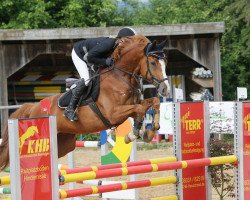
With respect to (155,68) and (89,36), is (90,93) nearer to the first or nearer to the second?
(155,68)

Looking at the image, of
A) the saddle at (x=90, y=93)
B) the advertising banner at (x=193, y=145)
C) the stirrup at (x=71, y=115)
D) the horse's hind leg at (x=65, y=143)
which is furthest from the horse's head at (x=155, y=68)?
the horse's hind leg at (x=65, y=143)

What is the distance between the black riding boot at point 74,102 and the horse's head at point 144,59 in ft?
1.42

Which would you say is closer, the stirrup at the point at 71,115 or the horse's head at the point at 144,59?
the horse's head at the point at 144,59

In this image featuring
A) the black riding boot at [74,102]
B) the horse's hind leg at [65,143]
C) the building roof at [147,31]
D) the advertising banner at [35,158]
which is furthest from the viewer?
the building roof at [147,31]

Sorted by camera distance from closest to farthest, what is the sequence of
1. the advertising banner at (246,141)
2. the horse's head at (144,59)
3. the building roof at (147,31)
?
the advertising banner at (246,141), the horse's head at (144,59), the building roof at (147,31)

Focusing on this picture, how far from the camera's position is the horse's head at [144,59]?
285 inches

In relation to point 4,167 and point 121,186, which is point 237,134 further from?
point 4,167

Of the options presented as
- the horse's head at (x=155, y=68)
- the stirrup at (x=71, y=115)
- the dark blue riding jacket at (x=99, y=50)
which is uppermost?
the dark blue riding jacket at (x=99, y=50)

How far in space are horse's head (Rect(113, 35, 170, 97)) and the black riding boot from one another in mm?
433

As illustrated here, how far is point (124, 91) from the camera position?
25.1 feet

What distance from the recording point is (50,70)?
19.9 meters

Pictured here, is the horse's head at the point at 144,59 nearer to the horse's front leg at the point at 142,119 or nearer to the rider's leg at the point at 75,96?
the horse's front leg at the point at 142,119

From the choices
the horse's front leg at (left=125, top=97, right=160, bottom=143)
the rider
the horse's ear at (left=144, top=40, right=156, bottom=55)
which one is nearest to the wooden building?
the rider

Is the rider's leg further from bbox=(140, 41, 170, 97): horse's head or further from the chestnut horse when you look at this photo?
bbox=(140, 41, 170, 97): horse's head
